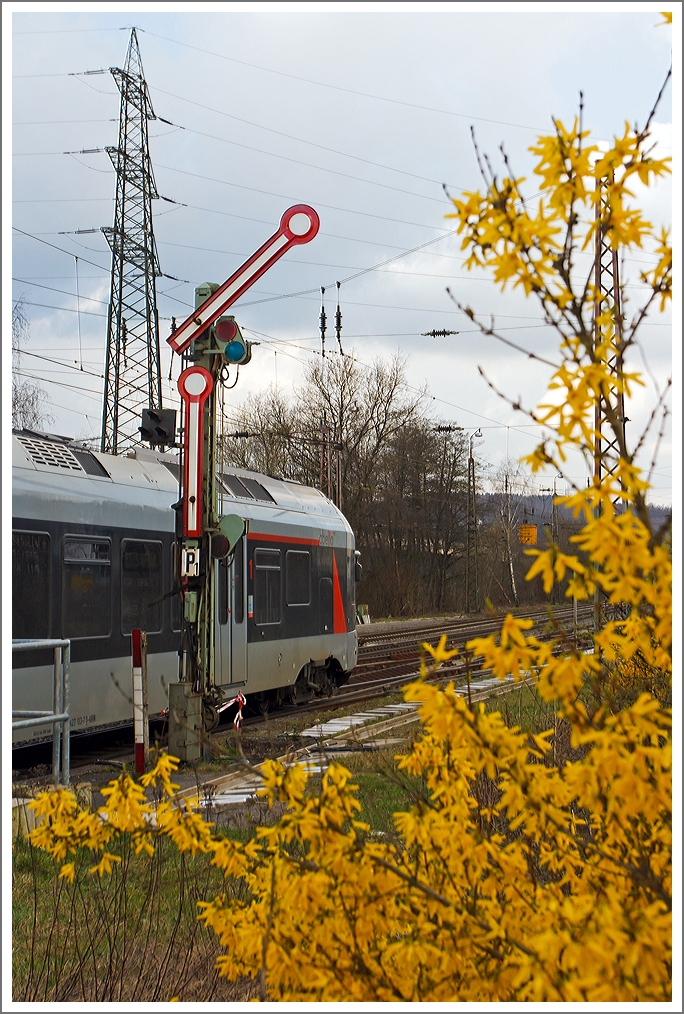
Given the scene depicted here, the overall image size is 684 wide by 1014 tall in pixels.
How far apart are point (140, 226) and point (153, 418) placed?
12.3 metres

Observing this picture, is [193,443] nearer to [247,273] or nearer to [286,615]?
[247,273]

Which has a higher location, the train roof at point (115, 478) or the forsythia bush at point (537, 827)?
the train roof at point (115, 478)

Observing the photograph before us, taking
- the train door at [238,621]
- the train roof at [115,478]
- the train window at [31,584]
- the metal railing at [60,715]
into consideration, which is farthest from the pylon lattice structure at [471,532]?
the metal railing at [60,715]

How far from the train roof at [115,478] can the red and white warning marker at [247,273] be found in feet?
3.79

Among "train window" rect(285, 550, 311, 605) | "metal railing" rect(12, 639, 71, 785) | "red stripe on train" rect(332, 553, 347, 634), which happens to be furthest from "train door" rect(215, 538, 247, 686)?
"metal railing" rect(12, 639, 71, 785)

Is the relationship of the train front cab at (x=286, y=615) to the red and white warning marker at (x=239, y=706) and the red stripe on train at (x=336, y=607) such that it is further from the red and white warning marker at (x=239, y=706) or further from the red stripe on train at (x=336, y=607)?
the red and white warning marker at (x=239, y=706)

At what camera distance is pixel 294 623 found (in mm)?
13977

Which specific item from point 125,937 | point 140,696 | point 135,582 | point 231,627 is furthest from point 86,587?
point 125,937

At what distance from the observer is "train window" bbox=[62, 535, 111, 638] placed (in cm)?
936

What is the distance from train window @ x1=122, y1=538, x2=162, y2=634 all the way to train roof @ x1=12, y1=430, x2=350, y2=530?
0.40 metres

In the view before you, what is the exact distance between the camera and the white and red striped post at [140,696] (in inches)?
328

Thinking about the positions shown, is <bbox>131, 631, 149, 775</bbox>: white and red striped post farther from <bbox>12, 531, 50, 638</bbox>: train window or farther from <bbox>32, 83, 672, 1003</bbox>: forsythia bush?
<bbox>32, 83, 672, 1003</bbox>: forsythia bush

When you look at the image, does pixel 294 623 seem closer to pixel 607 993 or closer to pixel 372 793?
pixel 372 793

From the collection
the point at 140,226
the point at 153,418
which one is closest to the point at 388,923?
the point at 153,418
